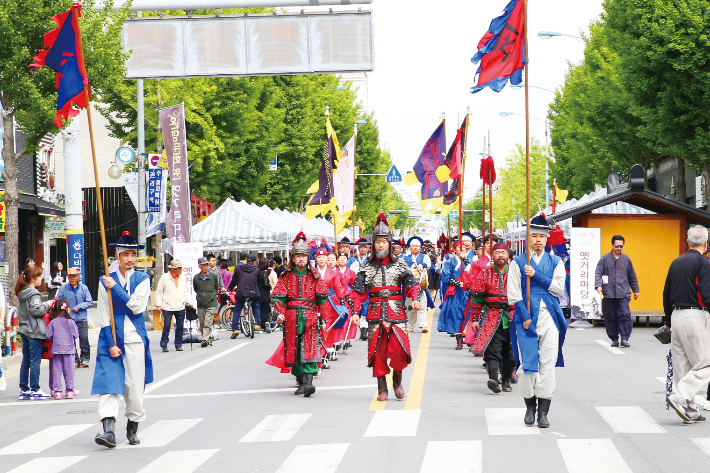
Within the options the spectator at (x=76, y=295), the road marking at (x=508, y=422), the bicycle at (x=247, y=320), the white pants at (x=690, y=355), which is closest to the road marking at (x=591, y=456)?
the road marking at (x=508, y=422)

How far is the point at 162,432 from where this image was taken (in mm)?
9047

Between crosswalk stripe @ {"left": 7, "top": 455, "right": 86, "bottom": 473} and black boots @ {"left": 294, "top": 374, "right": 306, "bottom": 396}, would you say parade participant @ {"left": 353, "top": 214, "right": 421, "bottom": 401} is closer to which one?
black boots @ {"left": 294, "top": 374, "right": 306, "bottom": 396}

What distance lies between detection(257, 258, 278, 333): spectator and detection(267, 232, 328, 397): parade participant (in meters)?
9.33

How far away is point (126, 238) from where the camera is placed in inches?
352

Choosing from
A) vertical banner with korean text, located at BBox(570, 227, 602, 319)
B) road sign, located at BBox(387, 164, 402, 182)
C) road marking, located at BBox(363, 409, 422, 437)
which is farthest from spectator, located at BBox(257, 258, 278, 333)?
road sign, located at BBox(387, 164, 402, 182)

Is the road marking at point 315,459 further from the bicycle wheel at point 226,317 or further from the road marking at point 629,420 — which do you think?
the bicycle wheel at point 226,317

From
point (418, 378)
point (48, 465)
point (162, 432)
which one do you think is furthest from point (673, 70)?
point (48, 465)

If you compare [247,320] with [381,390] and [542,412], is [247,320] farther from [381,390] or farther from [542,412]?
[542,412]

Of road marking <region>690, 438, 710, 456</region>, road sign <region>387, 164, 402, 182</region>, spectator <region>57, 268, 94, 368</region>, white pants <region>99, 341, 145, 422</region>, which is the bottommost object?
road marking <region>690, 438, 710, 456</region>

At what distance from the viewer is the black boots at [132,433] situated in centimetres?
848

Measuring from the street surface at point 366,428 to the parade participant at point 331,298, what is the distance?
682 mm

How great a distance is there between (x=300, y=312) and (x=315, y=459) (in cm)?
433

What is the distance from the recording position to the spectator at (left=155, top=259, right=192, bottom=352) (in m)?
18.3

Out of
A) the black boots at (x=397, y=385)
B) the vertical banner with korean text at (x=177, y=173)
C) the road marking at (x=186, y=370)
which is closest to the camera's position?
the black boots at (x=397, y=385)
